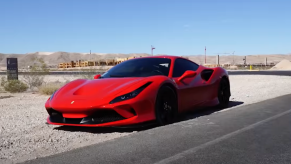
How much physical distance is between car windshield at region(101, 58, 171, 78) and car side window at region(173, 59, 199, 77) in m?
0.16

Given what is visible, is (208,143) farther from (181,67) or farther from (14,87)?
(14,87)

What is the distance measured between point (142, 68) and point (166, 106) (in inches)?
38.9

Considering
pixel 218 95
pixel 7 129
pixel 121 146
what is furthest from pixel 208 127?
pixel 7 129

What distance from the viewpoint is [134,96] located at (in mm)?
5309

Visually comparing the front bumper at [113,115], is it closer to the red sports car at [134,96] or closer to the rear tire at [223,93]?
the red sports car at [134,96]

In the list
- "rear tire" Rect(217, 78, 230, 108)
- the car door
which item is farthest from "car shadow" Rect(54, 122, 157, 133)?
"rear tire" Rect(217, 78, 230, 108)

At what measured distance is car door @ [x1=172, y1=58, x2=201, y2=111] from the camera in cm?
647

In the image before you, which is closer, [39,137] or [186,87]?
[39,137]

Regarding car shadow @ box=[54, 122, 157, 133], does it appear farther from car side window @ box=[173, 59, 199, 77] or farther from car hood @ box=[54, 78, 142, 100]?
car side window @ box=[173, 59, 199, 77]

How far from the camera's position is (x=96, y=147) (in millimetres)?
4395

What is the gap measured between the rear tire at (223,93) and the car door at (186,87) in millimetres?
1077

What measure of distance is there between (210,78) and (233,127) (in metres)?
2.15

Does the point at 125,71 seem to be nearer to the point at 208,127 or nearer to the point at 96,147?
the point at 208,127

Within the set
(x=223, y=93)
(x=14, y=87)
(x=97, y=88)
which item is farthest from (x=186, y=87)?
(x=14, y=87)
